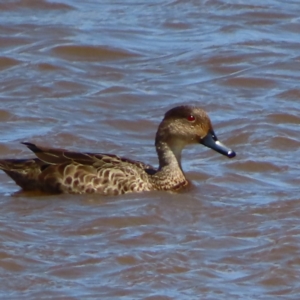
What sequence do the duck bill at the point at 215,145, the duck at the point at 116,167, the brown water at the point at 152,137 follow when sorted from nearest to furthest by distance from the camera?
1. the brown water at the point at 152,137
2. the duck at the point at 116,167
3. the duck bill at the point at 215,145

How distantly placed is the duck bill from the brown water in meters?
0.29

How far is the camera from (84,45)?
15.8 metres

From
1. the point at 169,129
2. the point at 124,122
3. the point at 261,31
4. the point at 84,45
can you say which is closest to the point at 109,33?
the point at 84,45

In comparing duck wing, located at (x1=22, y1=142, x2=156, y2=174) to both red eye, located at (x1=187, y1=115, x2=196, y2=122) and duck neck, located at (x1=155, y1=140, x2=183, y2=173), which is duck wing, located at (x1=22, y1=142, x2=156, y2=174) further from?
red eye, located at (x1=187, y1=115, x2=196, y2=122)

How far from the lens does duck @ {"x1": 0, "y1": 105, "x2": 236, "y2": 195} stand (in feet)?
36.2

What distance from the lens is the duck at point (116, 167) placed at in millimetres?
11039

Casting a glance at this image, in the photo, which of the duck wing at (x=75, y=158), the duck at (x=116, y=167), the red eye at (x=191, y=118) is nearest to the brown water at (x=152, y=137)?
the duck at (x=116, y=167)

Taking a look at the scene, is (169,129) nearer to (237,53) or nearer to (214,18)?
(237,53)

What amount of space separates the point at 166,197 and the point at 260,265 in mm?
2076

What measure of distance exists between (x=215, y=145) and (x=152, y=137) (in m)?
1.65

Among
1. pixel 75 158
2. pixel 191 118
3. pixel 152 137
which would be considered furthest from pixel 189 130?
pixel 152 137

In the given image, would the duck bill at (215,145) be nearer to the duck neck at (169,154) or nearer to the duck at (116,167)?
the duck at (116,167)

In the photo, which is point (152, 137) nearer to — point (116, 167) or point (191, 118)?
point (191, 118)

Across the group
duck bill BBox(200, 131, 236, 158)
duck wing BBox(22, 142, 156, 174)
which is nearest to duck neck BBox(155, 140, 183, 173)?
duck bill BBox(200, 131, 236, 158)
